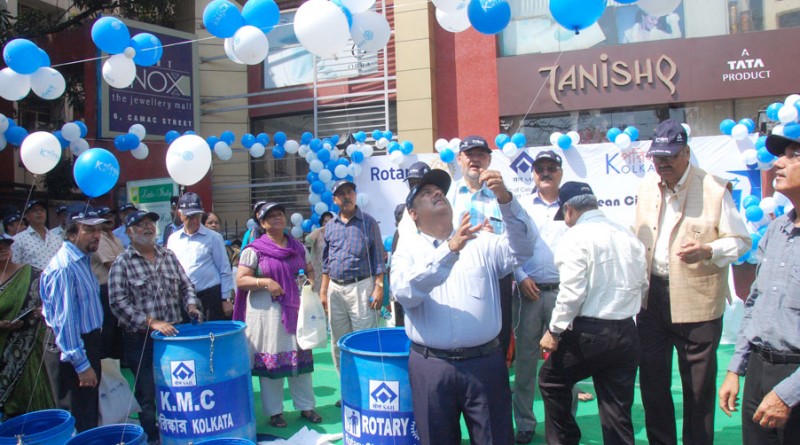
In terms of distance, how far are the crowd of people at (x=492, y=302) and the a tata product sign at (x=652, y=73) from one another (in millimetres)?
5886

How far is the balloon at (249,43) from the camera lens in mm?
4758

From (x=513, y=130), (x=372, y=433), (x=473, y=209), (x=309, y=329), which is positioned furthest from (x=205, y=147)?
(x=513, y=130)

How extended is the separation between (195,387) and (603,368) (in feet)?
8.11

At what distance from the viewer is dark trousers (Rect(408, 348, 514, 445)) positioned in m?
2.70

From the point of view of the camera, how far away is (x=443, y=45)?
10.6 meters

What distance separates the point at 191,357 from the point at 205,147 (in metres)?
1.96

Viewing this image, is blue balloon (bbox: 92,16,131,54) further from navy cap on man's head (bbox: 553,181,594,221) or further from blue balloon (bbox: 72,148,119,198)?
navy cap on man's head (bbox: 553,181,594,221)

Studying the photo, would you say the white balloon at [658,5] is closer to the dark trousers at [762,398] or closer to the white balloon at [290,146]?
the dark trousers at [762,398]

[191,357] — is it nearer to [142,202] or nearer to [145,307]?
[145,307]

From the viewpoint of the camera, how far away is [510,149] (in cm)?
789

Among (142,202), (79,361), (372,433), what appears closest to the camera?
(372,433)

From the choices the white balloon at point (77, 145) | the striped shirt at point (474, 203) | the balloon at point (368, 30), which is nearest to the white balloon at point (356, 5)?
the balloon at point (368, 30)

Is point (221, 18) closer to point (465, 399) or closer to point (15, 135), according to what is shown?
point (465, 399)

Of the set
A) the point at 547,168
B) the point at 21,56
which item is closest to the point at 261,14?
the point at 21,56
